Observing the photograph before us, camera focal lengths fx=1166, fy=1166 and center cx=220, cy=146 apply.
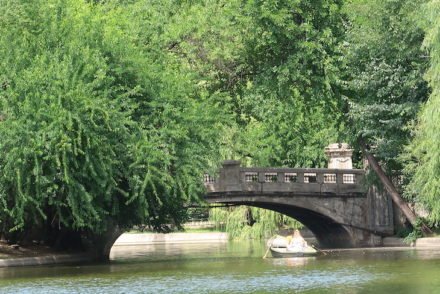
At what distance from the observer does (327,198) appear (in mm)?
47688

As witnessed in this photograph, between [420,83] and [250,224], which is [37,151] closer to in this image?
[420,83]

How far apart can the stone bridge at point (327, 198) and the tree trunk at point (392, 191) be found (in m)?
2.80

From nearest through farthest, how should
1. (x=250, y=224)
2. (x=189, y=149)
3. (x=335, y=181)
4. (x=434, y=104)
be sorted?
(x=434, y=104) → (x=189, y=149) → (x=335, y=181) → (x=250, y=224)

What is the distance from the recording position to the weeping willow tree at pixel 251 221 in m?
57.2

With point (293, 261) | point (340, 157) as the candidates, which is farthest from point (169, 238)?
point (293, 261)

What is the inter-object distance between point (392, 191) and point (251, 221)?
17.9 metres

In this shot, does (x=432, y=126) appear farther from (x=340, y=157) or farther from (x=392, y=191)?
(x=340, y=157)

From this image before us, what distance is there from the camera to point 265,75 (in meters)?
42.1

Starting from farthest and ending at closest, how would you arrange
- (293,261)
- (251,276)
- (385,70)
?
1. (385,70)
2. (293,261)
3. (251,276)

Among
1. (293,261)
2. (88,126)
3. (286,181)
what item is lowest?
(293,261)

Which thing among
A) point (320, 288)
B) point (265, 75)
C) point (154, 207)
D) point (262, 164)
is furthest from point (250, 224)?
point (320, 288)

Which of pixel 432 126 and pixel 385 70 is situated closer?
pixel 432 126

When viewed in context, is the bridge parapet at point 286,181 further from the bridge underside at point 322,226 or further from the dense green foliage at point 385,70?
the dense green foliage at point 385,70

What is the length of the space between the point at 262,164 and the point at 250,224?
5935 millimetres
